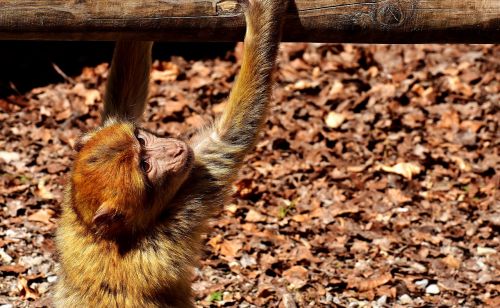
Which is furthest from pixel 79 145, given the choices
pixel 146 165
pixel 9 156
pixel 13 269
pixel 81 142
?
pixel 9 156

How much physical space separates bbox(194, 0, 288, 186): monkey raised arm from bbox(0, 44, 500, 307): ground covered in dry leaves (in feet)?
6.63

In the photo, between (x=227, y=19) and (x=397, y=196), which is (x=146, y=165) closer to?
(x=227, y=19)

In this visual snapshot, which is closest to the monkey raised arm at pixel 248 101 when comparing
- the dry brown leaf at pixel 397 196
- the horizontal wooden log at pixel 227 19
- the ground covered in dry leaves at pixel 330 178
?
the horizontal wooden log at pixel 227 19

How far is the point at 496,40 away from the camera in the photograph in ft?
17.6

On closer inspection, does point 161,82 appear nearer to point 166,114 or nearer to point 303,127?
point 166,114

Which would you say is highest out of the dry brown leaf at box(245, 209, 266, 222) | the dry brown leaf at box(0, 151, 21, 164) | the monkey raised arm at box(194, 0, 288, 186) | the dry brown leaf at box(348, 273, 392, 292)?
the monkey raised arm at box(194, 0, 288, 186)

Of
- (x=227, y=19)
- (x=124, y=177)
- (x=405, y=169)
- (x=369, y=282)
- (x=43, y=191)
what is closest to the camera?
(x=227, y=19)

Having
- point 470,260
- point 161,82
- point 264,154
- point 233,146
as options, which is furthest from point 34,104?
point 470,260

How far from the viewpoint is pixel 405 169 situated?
957cm

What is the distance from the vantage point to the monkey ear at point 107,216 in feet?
17.2

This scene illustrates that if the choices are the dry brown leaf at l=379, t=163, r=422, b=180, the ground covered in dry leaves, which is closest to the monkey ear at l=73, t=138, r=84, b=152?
the ground covered in dry leaves

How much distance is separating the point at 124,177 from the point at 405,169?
509 cm

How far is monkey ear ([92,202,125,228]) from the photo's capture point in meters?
5.25

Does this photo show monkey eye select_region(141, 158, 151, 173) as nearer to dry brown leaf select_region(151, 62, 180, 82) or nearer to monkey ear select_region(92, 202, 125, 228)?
monkey ear select_region(92, 202, 125, 228)
